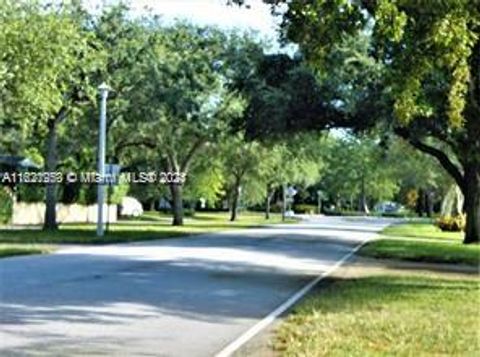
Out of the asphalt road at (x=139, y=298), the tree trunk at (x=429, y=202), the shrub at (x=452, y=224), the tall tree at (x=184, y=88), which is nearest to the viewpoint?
the asphalt road at (x=139, y=298)

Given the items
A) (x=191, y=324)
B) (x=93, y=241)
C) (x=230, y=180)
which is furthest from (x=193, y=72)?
(x=230, y=180)

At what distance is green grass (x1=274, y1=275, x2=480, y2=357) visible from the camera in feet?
34.4

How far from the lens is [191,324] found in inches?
489

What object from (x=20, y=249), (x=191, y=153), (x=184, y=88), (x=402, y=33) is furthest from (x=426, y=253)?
(x=191, y=153)

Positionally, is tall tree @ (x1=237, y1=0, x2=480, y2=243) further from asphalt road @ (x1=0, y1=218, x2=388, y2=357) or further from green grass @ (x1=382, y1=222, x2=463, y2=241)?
green grass @ (x1=382, y1=222, x2=463, y2=241)

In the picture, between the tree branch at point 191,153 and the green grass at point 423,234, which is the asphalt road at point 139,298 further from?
the tree branch at point 191,153

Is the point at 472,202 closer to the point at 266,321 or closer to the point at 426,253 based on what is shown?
the point at 426,253

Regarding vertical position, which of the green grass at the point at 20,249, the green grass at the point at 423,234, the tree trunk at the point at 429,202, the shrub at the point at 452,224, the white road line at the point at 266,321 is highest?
the tree trunk at the point at 429,202

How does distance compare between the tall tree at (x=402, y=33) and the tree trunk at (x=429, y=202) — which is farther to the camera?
the tree trunk at (x=429, y=202)

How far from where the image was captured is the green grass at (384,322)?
412 inches

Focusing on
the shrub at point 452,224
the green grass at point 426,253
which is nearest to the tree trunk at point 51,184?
the green grass at point 426,253

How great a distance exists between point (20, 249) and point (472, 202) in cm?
1785

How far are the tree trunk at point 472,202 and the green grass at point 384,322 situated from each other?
59.2 ft

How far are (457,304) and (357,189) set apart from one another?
113956 mm
